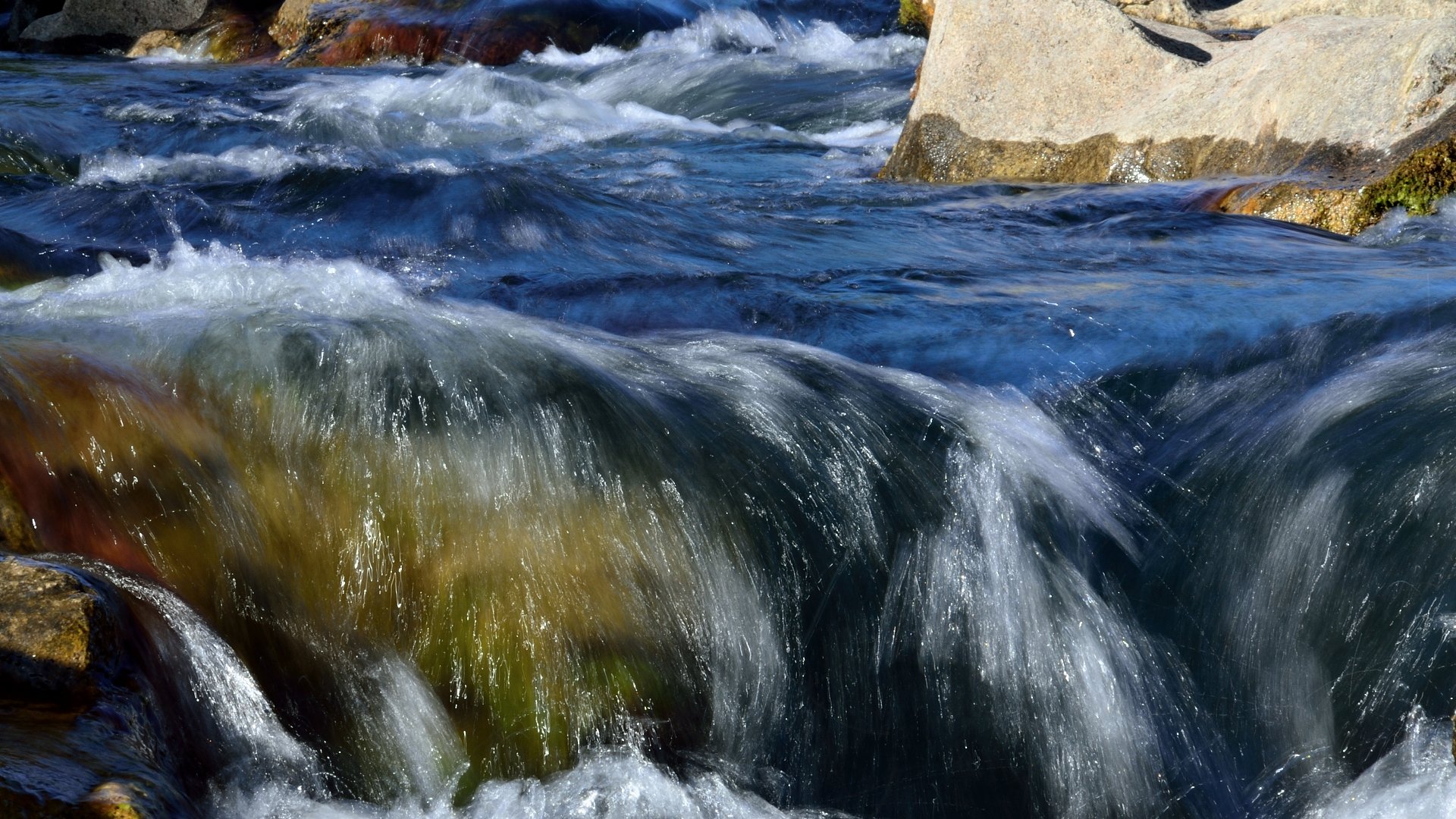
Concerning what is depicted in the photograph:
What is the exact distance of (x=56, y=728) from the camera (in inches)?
93.0

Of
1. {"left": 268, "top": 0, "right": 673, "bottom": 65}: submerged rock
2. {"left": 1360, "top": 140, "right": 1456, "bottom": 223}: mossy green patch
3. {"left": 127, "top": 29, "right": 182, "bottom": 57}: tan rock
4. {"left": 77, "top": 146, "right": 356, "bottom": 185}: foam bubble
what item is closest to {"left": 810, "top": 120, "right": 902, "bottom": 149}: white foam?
{"left": 77, "top": 146, "right": 356, "bottom": 185}: foam bubble

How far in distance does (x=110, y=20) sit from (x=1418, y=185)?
1904 cm

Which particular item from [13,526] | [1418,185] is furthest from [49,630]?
[1418,185]

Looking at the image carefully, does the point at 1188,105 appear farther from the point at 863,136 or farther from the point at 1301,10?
the point at 1301,10

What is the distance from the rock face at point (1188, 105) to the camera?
675cm

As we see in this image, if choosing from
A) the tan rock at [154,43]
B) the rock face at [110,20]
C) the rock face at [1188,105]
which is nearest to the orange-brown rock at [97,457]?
the rock face at [1188,105]

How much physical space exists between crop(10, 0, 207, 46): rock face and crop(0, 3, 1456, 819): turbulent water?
16.5 meters

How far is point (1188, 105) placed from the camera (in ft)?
25.9

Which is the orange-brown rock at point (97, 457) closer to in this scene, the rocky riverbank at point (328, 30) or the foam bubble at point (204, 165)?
the foam bubble at point (204, 165)

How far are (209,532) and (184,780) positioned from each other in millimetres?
698

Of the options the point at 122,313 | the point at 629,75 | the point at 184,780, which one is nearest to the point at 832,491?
the point at 184,780

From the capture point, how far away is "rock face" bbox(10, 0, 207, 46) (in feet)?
64.5

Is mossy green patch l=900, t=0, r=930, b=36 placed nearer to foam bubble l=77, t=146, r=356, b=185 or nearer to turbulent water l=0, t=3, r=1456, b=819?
foam bubble l=77, t=146, r=356, b=185

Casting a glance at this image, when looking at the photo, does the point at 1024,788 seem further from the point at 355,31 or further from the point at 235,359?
the point at 355,31
